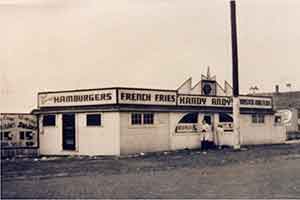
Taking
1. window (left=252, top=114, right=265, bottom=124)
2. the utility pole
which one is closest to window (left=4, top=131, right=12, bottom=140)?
the utility pole

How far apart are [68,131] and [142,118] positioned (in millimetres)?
3970

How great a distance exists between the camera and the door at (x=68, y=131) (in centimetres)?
2842

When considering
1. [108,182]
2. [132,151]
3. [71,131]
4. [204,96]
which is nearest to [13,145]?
[71,131]

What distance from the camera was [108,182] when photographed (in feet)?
46.9

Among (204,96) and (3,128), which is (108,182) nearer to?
(3,128)

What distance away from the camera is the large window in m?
28.2

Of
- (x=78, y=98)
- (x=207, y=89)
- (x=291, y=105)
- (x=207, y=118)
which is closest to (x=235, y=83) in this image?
(x=207, y=118)

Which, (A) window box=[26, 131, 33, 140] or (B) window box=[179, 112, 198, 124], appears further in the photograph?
Answer: (B) window box=[179, 112, 198, 124]

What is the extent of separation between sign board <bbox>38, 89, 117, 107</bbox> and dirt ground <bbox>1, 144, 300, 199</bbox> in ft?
25.8

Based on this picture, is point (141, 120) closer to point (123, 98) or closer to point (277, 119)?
point (123, 98)

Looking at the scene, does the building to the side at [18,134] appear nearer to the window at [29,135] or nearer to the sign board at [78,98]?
the window at [29,135]

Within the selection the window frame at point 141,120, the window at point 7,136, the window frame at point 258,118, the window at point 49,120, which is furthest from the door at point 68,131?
the window frame at point 258,118

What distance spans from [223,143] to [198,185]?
795 inches

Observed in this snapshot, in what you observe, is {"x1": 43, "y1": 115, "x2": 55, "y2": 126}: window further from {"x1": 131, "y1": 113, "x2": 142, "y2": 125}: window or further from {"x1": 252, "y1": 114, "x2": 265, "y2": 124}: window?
{"x1": 252, "y1": 114, "x2": 265, "y2": 124}: window
